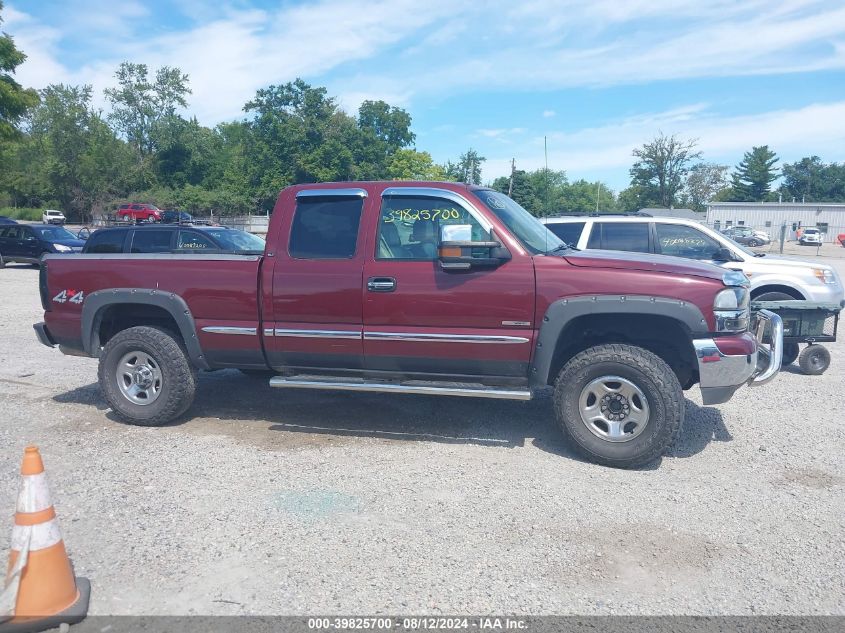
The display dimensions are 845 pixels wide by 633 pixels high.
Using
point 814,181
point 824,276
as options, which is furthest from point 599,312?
point 814,181

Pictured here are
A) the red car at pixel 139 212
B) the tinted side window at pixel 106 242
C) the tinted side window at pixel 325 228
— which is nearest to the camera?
the tinted side window at pixel 325 228

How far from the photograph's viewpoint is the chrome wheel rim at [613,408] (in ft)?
16.4

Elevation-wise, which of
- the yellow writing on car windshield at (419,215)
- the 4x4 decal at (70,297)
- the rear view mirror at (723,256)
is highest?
the yellow writing on car windshield at (419,215)

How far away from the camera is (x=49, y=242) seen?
21125 millimetres

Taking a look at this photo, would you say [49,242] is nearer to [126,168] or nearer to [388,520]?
[388,520]

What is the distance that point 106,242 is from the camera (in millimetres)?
12859

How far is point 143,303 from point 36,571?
3223 millimetres

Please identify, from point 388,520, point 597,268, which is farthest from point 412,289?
point 388,520

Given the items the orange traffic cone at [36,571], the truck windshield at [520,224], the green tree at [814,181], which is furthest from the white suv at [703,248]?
the green tree at [814,181]

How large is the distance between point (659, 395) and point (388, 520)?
6.97 ft

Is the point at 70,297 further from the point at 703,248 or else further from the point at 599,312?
the point at 703,248

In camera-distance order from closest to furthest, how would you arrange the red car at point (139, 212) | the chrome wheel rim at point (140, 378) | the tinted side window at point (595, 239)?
the chrome wheel rim at point (140, 378)
the tinted side window at point (595, 239)
the red car at point (139, 212)

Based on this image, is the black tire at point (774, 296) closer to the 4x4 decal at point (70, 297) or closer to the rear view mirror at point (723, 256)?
the rear view mirror at point (723, 256)

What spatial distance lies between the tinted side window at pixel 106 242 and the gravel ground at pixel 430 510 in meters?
6.63
